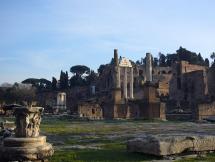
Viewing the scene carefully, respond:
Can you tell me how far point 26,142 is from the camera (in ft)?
26.9

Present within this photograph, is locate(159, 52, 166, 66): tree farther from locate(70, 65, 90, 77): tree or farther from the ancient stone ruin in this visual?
the ancient stone ruin

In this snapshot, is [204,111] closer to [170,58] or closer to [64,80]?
[64,80]

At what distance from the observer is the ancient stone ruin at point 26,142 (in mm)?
7906

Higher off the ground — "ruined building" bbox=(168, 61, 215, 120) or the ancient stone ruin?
"ruined building" bbox=(168, 61, 215, 120)

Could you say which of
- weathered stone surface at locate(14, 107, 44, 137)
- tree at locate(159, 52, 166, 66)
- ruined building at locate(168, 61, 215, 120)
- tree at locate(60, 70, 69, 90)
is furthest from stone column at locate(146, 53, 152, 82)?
tree at locate(159, 52, 166, 66)

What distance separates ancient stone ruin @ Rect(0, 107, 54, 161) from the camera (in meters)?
7.91

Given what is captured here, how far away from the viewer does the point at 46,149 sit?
8289 mm

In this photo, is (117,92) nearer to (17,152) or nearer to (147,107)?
(147,107)

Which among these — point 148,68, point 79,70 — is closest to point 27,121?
point 148,68

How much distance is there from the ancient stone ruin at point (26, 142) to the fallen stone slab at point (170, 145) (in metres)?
2.07

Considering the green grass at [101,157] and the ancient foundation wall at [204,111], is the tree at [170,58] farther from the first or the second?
the green grass at [101,157]

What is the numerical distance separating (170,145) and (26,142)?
310cm

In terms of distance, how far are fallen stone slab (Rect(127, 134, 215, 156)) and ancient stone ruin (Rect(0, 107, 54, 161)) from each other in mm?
2065

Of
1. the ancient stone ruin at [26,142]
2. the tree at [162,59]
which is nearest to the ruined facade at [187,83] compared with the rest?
the tree at [162,59]
